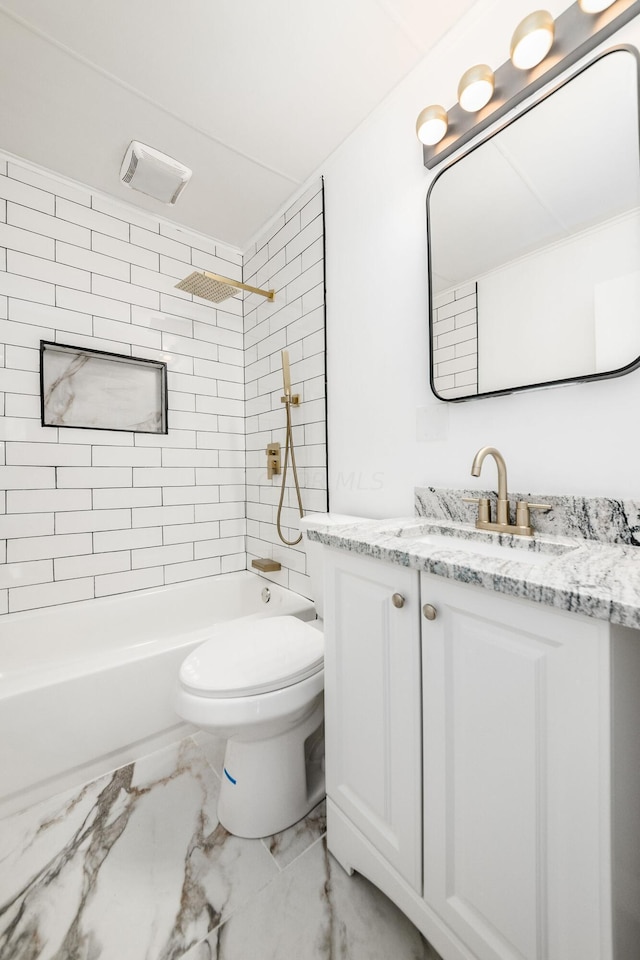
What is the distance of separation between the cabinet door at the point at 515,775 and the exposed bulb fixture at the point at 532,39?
4.43 ft

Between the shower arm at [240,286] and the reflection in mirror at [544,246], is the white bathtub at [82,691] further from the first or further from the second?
the shower arm at [240,286]

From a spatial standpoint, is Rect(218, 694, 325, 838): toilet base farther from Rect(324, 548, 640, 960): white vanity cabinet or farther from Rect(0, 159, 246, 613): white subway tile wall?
Answer: Rect(0, 159, 246, 613): white subway tile wall

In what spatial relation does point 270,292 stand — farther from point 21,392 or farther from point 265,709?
point 265,709

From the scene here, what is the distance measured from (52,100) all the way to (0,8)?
31cm

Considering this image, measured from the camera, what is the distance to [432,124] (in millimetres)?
1258

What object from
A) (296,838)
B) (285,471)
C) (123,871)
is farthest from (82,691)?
(285,471)

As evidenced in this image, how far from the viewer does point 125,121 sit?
62.8 inches

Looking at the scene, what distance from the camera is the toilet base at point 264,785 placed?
1.20 m

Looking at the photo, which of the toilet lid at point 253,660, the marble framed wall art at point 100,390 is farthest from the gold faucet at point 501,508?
the marble framed wall art at point 100,390

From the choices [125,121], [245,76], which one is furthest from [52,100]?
[245,76]

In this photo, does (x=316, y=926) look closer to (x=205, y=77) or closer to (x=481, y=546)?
(x=481, y=546)

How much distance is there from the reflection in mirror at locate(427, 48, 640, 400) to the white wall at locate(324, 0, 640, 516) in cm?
7

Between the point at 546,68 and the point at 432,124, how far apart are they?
326 millimetres

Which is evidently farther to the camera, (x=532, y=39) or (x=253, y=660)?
(x=253, y=660)
